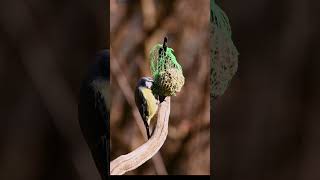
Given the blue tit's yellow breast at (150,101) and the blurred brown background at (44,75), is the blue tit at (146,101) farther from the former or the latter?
the blurred brown background at (44,75)

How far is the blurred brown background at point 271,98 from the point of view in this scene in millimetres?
2961

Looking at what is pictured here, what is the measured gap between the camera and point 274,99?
2.97 meters

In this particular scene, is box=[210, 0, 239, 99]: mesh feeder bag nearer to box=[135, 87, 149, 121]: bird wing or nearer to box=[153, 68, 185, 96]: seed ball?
box=[153, 68, 185, 96]: seed ball

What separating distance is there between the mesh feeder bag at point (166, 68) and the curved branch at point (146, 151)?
2.4 inches

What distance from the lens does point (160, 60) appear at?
9.71 ft

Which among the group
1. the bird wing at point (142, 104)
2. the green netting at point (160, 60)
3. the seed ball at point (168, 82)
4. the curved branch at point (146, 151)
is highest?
the green netting at point (160, 60)

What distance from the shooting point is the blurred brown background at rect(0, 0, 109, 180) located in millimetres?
2920

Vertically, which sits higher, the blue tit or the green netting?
the green netting

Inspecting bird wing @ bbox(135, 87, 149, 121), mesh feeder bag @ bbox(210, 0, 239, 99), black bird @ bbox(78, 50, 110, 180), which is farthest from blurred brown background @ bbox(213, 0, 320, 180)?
black bird @ bbox(78, 50, 110, 180)

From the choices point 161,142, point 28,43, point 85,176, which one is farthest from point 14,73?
point 161,142

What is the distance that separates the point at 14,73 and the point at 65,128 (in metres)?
0.37

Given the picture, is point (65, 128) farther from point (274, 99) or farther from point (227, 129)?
point (274, 99)

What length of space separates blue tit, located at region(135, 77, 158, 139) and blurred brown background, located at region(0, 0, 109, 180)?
285 millimetres

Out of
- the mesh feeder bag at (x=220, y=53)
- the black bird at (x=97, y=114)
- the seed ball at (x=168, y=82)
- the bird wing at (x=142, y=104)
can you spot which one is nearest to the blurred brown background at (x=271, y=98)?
the mesh feeder bag at (x=220, y=53)
